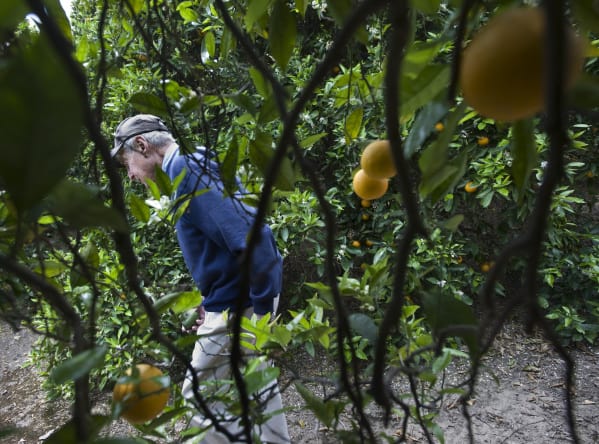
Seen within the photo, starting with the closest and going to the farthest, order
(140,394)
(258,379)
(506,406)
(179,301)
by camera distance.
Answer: (140,394) → (258,379) → (179,301) → (506,406)

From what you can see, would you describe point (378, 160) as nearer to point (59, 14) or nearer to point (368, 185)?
point (368, 185)

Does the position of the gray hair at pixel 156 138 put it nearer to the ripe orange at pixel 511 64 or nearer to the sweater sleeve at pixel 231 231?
the sweater sleeve at pixel 231 231

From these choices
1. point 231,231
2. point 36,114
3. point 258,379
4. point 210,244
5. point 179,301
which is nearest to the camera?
point 36,114

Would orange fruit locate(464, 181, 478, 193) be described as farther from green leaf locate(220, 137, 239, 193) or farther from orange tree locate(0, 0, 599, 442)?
green leaf locate(220, 137, 239, 193)

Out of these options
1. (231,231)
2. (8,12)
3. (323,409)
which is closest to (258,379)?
(323,409)

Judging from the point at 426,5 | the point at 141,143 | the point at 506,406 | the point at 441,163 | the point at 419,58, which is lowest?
the point at 506,406

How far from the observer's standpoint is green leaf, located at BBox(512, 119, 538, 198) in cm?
41

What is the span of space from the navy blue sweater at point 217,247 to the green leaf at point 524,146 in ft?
3.44

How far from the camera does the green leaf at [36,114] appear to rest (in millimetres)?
187

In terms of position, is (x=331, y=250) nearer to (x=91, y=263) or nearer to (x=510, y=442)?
(x=91, y=263)

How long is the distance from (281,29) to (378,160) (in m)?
0.22

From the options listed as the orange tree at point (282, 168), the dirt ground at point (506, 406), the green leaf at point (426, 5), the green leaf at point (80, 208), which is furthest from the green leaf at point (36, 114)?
the dirt ground at point (506, 406)

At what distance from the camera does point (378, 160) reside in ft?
2.11

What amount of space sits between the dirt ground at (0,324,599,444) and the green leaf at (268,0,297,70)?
1592 mm
